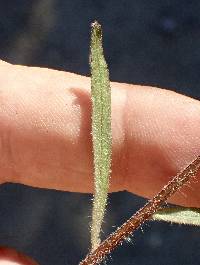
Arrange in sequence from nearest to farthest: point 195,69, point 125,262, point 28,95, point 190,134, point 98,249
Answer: point 98,249, point 190,134, point 28,95, point 125,262, point 195,69

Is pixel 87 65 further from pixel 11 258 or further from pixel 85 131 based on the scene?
pixel 11 258

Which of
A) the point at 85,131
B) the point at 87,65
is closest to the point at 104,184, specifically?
the point at 85,131

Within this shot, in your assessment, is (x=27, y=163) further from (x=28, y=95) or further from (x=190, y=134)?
(x=190, y=134)

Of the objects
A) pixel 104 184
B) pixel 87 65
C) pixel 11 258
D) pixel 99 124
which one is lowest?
pixel 11 258

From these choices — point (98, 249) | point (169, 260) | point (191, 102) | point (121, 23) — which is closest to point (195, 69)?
point (121, 23)

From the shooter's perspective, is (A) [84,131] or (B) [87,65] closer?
(A) [84,131]
